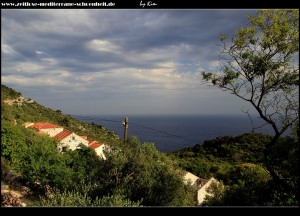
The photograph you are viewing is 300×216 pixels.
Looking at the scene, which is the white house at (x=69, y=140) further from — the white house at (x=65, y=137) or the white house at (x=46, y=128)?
the white house at (x=46, y=128)

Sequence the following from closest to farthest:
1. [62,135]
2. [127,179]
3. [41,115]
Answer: [127,179] → [62,135] → [41,115]

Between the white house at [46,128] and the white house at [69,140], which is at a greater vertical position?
the white house at [46,128]

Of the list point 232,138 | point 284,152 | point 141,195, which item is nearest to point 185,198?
point 141,195

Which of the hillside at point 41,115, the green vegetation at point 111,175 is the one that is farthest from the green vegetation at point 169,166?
the hillside at point 41,115

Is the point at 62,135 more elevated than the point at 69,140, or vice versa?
the point at 62,135

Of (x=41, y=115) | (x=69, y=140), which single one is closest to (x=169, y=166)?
(x=69, y=140)

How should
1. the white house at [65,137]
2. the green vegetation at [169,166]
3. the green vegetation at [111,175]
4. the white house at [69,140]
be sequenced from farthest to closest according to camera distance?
the white house at [69,140] → the white house at [65,137] → the green vegetation at [111,175] → the green vegetation at [169,166]

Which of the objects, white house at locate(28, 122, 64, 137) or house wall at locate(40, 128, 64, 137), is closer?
white house at locate(28, 122, 64, 137)

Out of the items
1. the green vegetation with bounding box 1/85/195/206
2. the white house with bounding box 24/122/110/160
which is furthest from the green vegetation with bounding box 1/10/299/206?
the white house with bounding box 24/122/110/160

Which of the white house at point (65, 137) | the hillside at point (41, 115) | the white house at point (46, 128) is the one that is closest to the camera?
the white house at point (65, 137)

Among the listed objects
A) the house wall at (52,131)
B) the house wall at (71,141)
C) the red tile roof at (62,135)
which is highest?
the house wall at (52,131)

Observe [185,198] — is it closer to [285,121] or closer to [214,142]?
[285,121]

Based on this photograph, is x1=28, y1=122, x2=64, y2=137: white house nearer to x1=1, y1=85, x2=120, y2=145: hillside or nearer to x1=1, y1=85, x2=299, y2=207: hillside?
x1=1, y1=85, x2=120, y2=145: hillside

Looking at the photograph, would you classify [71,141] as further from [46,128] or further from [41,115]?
[41,115]
